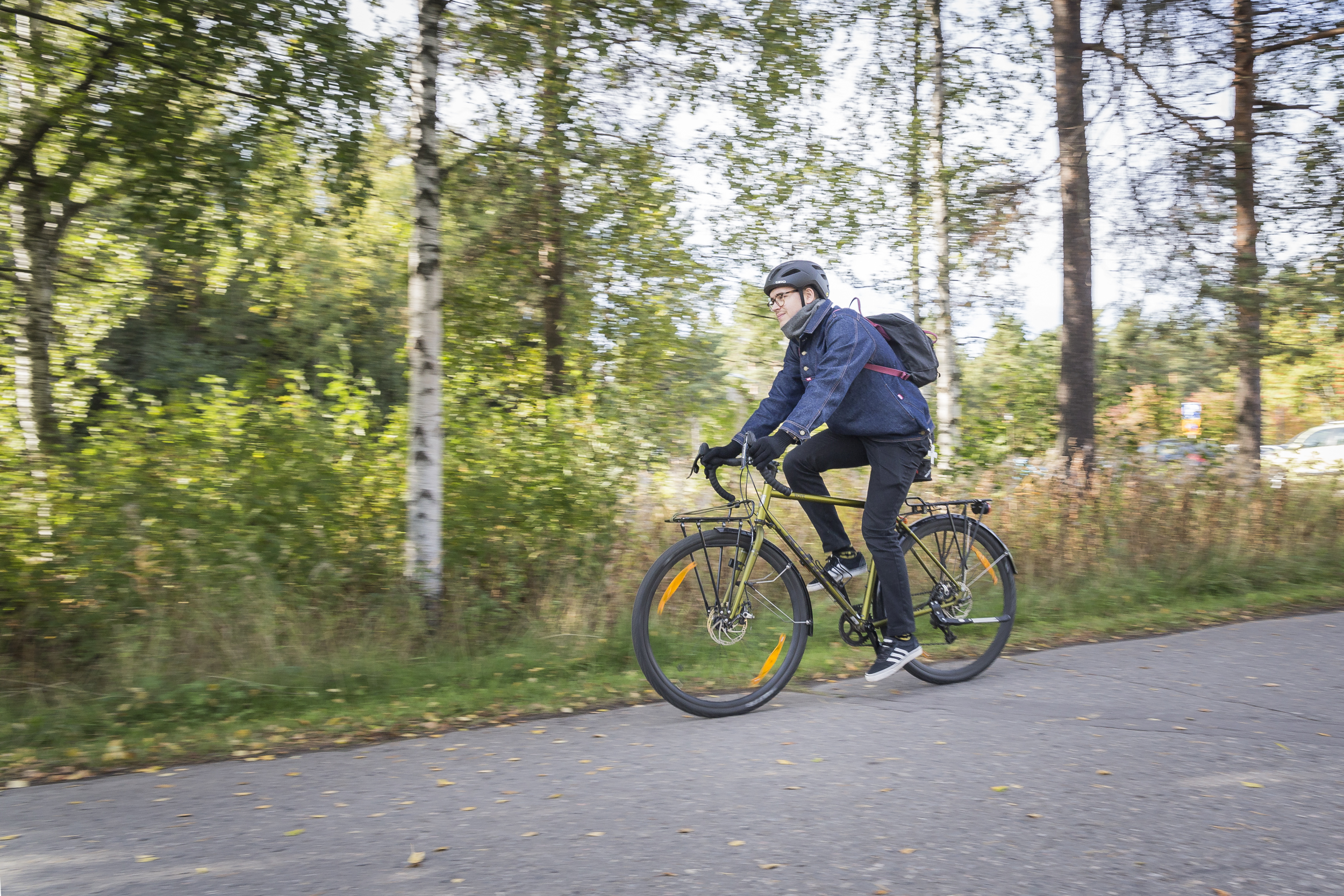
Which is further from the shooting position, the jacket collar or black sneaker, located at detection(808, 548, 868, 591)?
black sneaker, located at detection(808, 548, 868, 591)

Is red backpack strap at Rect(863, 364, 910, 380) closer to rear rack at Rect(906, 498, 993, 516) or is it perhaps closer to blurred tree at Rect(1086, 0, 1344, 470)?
rear rack at Rect(906, 498, 993, 516)

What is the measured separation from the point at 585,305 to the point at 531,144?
4.77 feet

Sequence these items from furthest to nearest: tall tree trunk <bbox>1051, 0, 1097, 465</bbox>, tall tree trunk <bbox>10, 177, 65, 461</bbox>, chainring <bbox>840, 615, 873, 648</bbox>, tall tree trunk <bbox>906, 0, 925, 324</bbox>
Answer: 1. tall tree trunk <bbox>906, 0, 925, 324</bbox>
2. tall tree trunk <bbox>1051, 0, 1097, 465</bbox>
3. tall tree trunk <bbox>10, 177, 65, 461</bbox>
4. chainring <bbox>840, 615, 873, 648</bbox>

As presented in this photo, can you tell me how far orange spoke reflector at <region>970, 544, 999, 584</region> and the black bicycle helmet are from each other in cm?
189

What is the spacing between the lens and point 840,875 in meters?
2.91

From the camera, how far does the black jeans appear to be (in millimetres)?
5172

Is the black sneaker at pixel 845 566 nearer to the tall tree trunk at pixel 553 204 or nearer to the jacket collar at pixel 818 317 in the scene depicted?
the jacket collar at pixel 818 317

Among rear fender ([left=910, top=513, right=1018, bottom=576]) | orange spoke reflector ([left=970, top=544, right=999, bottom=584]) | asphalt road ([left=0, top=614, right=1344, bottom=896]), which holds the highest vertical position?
rear fender ([left=910, top=513, right=1018, bottom=576])

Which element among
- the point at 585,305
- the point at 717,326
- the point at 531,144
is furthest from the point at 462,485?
the point at 717,326

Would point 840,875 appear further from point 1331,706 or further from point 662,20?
point 662,20

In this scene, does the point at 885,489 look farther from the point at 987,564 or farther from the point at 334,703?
the point at 334,703

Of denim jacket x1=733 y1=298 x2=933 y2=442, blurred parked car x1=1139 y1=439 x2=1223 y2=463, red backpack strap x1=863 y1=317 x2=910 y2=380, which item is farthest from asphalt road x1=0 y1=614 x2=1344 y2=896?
blurred parked car x1=1139 y1=439 x2=1223 y2=463

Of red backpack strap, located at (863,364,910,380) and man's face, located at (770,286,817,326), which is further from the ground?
man's face, located at (770,286,817,326)


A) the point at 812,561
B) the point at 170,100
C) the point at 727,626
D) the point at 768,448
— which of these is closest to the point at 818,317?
the point at 768,448
